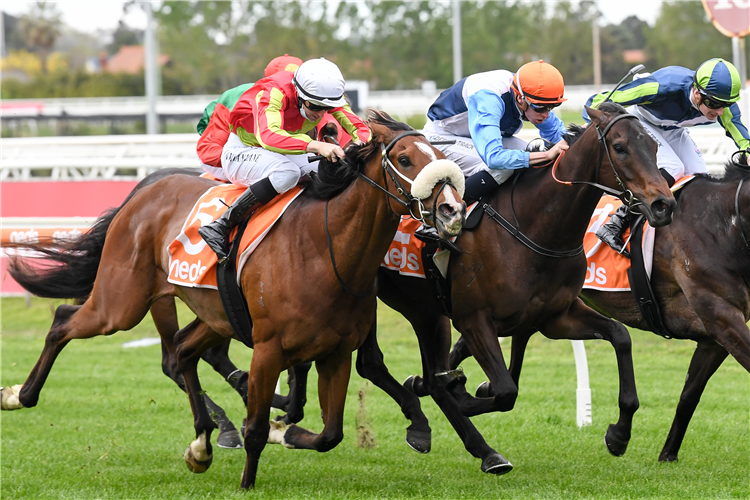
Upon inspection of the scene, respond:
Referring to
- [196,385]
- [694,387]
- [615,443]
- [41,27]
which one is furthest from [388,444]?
[41,27]

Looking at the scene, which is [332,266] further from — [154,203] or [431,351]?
[154,203]

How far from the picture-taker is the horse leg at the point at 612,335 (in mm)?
4793

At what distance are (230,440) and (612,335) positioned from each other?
2470mm

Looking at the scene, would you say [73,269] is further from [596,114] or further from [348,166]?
[596,114]

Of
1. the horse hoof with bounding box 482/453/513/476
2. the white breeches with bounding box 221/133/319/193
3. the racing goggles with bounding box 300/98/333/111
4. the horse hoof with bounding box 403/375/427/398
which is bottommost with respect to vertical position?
the horse hoof with bounding box 482/453/513/476

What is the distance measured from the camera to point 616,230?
527 centimetres

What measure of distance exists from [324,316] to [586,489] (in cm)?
159

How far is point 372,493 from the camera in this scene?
470cm

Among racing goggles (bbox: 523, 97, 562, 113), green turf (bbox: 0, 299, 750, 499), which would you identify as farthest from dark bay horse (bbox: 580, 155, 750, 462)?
racing goggles (bbox: 523, 97, 562, 113)

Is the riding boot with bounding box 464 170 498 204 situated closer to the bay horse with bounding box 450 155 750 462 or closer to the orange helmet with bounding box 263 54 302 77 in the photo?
the bay horse with bounding box 450 155 750 462

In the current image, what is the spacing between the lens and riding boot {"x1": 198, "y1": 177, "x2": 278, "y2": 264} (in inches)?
184

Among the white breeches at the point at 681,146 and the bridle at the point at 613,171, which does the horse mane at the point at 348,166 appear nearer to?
the bridle at the point at 613,171

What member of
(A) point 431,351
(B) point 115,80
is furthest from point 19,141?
(B) point 115,80

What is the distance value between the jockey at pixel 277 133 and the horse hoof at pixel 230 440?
1.65 m
